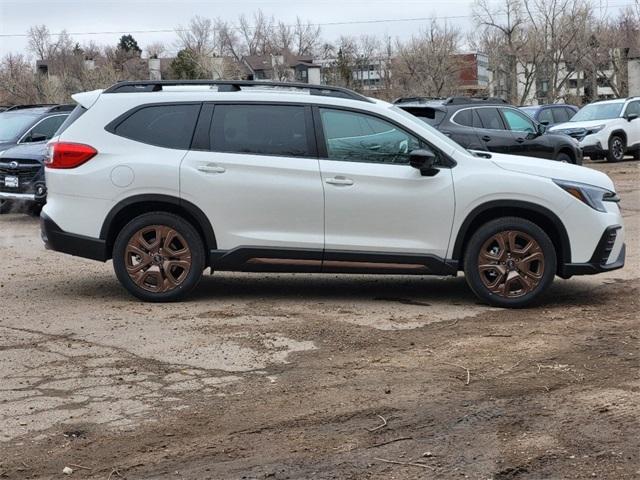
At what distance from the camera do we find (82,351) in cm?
646

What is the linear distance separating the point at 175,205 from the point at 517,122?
36.3ft

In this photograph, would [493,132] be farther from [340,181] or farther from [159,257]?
[159,257]

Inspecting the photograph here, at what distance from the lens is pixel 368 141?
7945 millimetres

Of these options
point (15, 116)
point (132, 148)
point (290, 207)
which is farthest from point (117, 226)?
point (15, 116)

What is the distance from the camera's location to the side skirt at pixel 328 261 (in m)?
7.84

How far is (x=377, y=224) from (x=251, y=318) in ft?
4.48

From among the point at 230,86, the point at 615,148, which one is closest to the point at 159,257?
the point at 230,86

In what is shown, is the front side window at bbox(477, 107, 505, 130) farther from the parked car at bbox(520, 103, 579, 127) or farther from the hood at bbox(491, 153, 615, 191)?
the parked car at bbox(520, 103, 579, 127)

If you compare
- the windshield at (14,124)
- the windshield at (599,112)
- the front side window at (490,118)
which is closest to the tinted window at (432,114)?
the front side window at (490,118)

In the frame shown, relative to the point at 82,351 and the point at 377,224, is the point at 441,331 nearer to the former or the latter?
the point at 377,224

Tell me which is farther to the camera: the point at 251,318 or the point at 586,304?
the point at 586,304

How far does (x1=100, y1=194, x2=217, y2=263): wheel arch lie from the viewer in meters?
7.89

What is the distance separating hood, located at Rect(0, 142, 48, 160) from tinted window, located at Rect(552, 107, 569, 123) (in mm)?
19170

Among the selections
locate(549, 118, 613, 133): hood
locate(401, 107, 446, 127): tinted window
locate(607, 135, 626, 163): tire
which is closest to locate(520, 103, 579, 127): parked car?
locate(549, 118, 613, 133): hood
